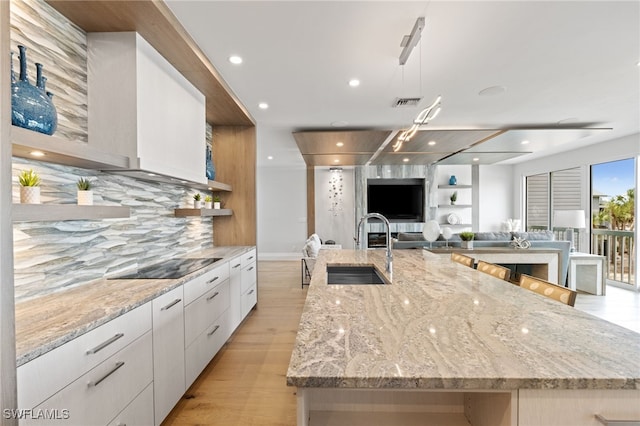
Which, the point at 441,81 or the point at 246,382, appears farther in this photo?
the point at 441,81

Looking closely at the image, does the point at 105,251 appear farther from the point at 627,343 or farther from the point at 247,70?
the point at 627,343

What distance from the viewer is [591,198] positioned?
5.54 metres

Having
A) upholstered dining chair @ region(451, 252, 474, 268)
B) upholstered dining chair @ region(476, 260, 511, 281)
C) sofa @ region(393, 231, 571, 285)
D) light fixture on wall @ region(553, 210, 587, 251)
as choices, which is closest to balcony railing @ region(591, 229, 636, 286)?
light fixture on wall @ region(553, 210, 587, 251)

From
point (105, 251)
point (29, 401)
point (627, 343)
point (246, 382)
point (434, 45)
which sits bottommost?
point (246, 382)

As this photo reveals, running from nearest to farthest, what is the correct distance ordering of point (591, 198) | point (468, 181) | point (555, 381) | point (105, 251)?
point (555, 381) < point (105, 251) < point (591, 198) < point (468, 181)

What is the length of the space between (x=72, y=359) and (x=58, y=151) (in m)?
0.87

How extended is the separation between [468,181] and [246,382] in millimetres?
7172

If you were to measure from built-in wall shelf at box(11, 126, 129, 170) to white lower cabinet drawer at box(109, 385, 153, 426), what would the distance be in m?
1.21

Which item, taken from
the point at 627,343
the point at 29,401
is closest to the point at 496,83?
the point at 627,343

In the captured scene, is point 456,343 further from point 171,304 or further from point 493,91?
point 493,91

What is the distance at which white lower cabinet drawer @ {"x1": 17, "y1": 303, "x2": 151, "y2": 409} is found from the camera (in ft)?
2.99

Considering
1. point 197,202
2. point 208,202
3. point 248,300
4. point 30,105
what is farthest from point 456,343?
point 208,202

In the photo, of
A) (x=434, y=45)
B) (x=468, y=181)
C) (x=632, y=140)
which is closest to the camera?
(x=434, y=45)

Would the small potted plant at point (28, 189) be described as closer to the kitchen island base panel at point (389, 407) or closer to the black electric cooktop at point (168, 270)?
the black electric cooktop at point (168, 270)
